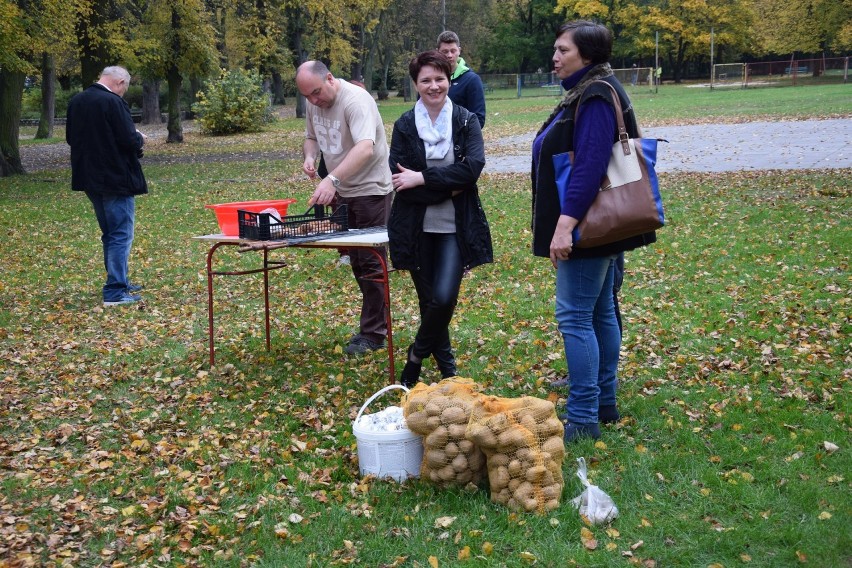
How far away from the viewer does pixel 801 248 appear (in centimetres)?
934

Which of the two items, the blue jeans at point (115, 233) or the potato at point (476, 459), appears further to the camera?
the blue jeans at point (115, 233)

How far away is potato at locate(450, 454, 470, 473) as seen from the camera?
4.18m

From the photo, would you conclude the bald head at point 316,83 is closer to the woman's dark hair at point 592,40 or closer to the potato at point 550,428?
the woman's dark hair at point 592,40

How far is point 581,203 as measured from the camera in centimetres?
426

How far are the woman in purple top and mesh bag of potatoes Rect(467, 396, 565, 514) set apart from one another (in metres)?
0.60

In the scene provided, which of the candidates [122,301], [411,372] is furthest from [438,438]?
[122,301]

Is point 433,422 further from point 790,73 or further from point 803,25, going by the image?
point 803,25

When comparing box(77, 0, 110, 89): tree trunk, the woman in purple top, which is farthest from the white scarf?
box(77, 0, 110, 89): tree trunk

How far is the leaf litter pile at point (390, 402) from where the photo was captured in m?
3.87

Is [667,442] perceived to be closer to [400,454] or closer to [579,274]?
[579,274]

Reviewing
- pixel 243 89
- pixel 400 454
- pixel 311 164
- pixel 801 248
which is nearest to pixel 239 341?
pixel 311 164

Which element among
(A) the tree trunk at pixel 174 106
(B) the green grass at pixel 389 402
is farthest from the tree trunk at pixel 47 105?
(B) the green grass at pixel 389 402

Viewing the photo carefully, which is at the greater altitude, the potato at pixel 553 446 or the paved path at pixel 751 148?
the paved path at pixel 751 148

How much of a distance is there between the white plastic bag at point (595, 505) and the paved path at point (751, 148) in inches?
515
